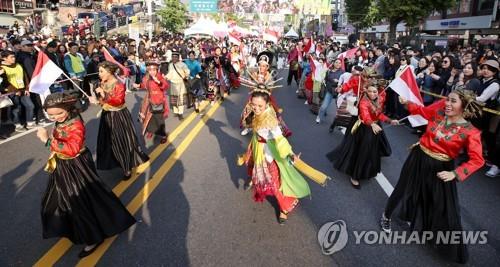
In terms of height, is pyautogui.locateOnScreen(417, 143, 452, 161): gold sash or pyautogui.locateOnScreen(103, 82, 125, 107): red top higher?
pyautogui.locateOnScreen(103, 82, 125, 107): red top

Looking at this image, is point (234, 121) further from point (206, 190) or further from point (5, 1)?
point (5, 1)

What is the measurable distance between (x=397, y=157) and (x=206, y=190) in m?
3.83

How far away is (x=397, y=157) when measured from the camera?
670 cm

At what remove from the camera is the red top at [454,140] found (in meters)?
3.25

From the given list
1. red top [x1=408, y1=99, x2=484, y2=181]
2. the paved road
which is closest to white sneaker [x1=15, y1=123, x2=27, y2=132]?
the paved road

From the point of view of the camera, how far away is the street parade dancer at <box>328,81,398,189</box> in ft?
16.6

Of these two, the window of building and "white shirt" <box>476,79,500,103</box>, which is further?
the window of building

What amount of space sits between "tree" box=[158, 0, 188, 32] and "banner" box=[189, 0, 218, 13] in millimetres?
11557

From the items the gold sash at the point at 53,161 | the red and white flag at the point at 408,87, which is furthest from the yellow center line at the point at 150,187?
the red and white flag at the point at 408,87

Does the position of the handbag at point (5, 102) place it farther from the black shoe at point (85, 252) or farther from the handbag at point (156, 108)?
the black shoe at point (85, 252)

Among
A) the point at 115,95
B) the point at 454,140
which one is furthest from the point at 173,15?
the point at 454,140

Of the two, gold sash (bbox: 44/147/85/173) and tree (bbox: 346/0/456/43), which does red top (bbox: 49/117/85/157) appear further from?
tree (bbox: 346/0/456/43)

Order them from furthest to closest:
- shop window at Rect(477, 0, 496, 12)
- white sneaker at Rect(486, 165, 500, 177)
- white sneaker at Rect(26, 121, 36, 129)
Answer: shop window at Rect(477, 0, 496, 12) → white sneaker at Rect(26, 121, 36, 129) → white sneaker at Rect(486, 165, 500, 177)

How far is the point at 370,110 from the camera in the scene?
5.06 metres
